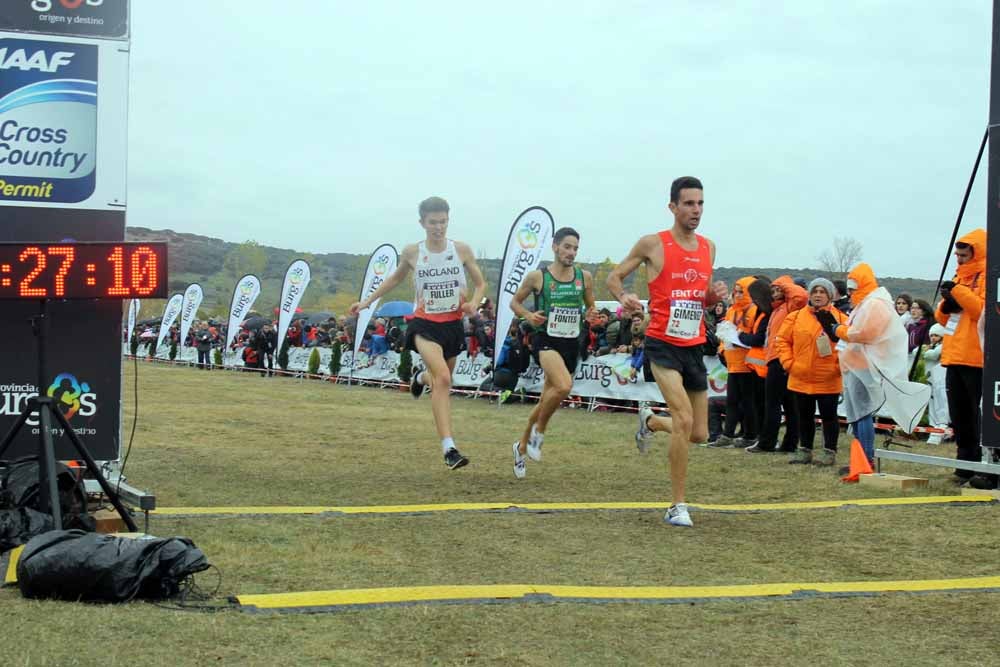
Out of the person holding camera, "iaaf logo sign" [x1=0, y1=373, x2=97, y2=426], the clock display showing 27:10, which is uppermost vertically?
the clock display showing 27:10

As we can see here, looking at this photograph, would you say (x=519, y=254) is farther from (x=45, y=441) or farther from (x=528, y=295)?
Answer: (x=45, y=441)

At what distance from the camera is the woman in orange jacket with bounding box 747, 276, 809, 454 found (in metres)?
12.6

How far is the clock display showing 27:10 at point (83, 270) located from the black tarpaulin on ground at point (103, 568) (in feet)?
5.11

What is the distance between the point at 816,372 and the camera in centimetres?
1147

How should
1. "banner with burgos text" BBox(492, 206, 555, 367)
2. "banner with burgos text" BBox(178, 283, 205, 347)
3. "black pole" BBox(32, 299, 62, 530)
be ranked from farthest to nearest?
"banner with burgos text" BBox(178, 283, 205, 347) < "banner with burgos text" BBox(492, 206, 555, 367) < "black pole" BBox(32, 299, 62, 530)

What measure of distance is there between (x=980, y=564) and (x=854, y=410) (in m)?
4.35

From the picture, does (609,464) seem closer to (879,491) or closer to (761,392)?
(879,491)

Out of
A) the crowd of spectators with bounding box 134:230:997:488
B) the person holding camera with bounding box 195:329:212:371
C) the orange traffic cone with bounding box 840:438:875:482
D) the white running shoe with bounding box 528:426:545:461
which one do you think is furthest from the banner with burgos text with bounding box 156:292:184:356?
the orange traffic cone with bounding box 840:438:875:482

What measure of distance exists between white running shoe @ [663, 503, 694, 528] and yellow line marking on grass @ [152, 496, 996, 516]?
0.64 m

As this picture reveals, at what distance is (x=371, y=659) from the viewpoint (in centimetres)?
398

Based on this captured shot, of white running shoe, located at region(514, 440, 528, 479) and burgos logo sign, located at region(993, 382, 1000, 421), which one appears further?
white running shoe, located at region(514, 440, 528, 479)

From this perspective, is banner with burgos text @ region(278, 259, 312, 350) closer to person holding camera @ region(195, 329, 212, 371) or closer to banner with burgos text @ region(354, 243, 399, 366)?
banner with burgos text @ region(354, 243, 399, 366)

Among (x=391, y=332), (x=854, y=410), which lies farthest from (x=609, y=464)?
(x=391, y=332)

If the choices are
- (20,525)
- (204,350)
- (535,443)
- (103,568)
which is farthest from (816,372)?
(204,350)
